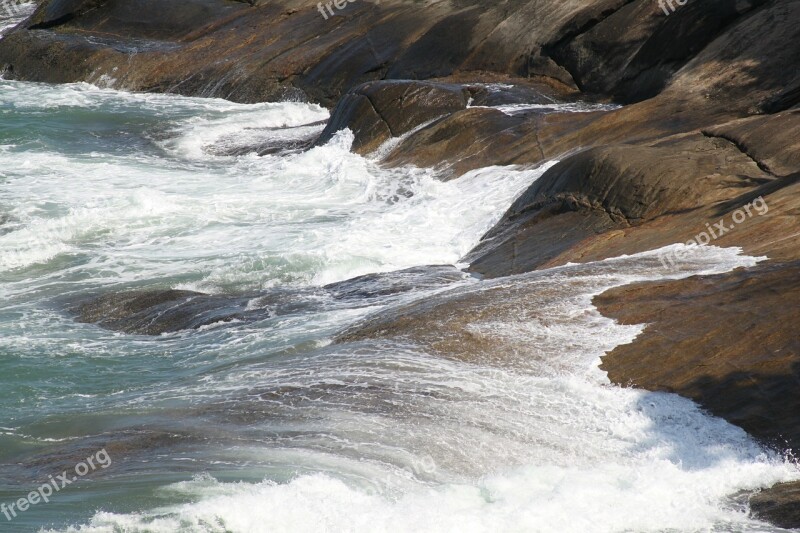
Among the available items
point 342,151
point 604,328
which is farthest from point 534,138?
point 604,328

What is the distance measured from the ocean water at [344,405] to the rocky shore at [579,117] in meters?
0.31

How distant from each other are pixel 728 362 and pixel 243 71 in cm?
1794

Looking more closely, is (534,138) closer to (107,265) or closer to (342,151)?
(342,151)

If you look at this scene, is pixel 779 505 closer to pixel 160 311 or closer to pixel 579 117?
pixel 160 311

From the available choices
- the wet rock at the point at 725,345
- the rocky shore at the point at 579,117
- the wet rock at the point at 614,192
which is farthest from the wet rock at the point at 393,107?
the wet rock at the point at 725,345

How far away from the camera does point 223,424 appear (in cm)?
761

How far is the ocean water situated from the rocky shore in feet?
1.01

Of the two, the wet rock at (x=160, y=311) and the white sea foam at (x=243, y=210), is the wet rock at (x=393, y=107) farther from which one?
the wet rock at (x=160, y=311)

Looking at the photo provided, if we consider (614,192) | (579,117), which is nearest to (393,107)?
(579,117)

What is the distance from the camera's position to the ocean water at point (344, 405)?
6.41 meters

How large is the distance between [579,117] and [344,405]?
8620 mm

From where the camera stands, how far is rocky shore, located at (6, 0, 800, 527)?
8.02 metres

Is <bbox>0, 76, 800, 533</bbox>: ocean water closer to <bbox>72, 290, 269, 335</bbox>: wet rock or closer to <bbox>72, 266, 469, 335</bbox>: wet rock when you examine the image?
<bbox>72, 266, 469, 335</bbox>: wet rock

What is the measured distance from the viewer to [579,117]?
15.3 meters
